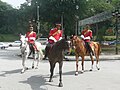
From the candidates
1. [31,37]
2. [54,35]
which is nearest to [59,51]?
[54,35]

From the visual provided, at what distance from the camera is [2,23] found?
10275 cm

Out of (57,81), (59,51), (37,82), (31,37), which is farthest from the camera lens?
(31,37)

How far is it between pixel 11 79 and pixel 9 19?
276 ft


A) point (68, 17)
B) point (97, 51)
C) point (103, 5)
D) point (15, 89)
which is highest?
point (103, 5)

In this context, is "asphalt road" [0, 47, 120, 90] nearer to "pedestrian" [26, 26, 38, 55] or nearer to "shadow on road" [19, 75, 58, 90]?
"shadow on road" [19, 75, 58, 90]

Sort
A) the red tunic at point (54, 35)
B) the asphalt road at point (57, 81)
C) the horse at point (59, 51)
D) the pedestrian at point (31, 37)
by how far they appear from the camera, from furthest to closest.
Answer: the pedestrian at point (31, 37) < the red tunic at point (54, 35) < the horse at point (59, 51) < the asphalt road at point (57, 81)

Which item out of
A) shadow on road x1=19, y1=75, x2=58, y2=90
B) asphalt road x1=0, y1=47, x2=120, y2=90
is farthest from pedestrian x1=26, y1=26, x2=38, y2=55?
shadow on road x1=19, y1=75, x2=58, y2=90

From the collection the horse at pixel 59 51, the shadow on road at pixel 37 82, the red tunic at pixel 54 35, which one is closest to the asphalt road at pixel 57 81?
the shadow on road at pixel 37 82

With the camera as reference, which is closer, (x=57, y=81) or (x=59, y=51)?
(x=59, y=51)

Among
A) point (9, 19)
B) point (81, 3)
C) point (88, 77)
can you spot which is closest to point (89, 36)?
point (88, 77)

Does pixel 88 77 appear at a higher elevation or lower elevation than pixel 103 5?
lower

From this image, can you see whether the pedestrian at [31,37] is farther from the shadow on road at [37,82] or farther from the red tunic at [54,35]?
the red tunic at [54,35]

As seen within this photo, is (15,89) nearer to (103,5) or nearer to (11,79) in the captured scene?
(11,79)

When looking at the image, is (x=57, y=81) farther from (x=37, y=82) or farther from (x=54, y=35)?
(x=54, y=35)
